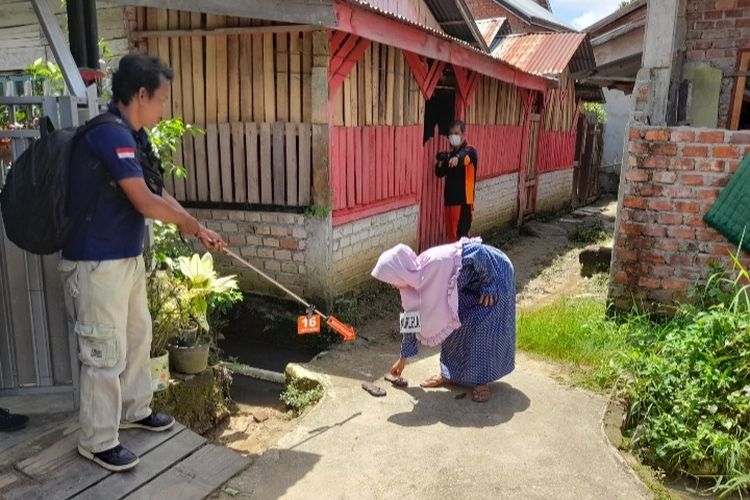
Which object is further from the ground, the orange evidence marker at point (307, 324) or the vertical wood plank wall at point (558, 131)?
the vertical wood plank wall at point (558, 131)

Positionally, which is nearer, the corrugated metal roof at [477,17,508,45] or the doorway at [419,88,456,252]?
the doorway at [419,88,456,252]

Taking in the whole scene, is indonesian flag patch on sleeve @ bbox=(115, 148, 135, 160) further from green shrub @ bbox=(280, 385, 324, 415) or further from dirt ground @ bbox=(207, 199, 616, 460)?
green shrub @ bbox=(280, 385, 324, 415)

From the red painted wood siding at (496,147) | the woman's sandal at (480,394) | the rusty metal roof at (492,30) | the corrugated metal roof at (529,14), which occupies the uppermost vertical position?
the corrugated metal roof at (529,14)

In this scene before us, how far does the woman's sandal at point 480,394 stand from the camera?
4.42 meters

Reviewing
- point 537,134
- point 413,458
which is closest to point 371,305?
point 413,458

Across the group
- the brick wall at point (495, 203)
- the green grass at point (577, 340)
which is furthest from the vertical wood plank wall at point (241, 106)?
the brick wall at point (495, 203)

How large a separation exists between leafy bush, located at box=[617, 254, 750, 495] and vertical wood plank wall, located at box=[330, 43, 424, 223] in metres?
3.21

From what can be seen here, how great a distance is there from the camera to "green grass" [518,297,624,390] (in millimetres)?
4812

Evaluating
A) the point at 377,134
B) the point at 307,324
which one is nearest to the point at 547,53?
the point at 377,134

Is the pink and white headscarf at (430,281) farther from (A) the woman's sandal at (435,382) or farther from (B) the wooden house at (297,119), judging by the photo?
(B) the wooden house at (297,119)

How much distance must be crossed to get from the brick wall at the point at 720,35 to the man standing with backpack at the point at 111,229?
17.7 feet

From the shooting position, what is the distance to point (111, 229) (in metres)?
2.89

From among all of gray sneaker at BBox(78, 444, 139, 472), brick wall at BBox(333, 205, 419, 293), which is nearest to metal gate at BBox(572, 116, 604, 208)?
brick wall at BBox(333, 205, 419, 293)

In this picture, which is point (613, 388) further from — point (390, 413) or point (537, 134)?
point (537, 134)
